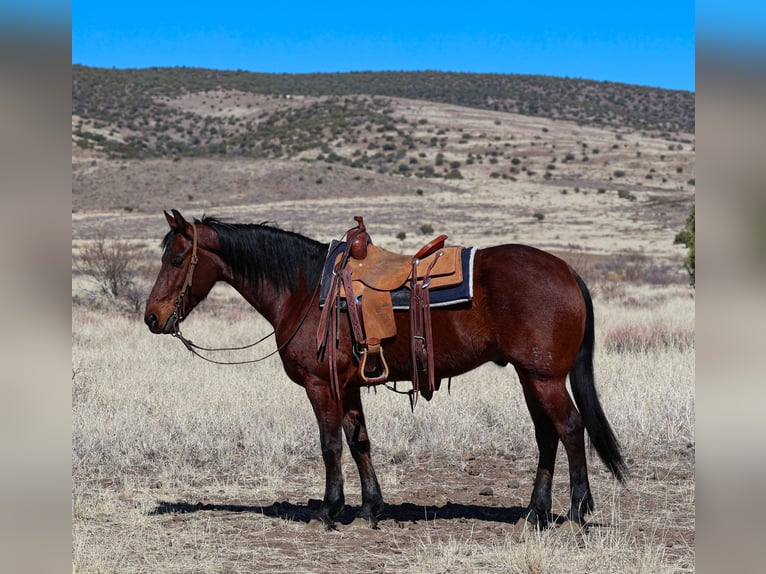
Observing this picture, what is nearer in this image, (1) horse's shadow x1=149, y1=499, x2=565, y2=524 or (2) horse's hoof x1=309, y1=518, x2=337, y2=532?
(2) horse's hoof x1=309, y1=518, x2=337, y2=532

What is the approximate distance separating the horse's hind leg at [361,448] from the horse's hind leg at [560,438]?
112 centimetres

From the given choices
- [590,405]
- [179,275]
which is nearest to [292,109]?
[179,275]

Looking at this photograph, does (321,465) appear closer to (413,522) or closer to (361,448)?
Answer: (361,448)

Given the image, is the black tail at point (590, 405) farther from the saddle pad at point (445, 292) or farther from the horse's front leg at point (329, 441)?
the horse's front leg at point (329, 441)

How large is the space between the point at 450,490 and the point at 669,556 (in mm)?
2117

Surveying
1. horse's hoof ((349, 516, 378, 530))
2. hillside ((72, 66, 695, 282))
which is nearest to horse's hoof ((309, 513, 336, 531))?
horse's hoof ((349, 516, 378, 530))

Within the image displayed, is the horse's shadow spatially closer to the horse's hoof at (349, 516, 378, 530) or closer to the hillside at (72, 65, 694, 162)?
the horse's hoof at (349, 516, 378, 530)

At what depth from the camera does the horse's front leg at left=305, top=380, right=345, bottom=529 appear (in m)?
5.84

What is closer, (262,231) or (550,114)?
(262,231)

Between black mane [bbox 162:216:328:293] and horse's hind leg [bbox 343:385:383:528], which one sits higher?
black mane [bbox 162:216:328:293]
